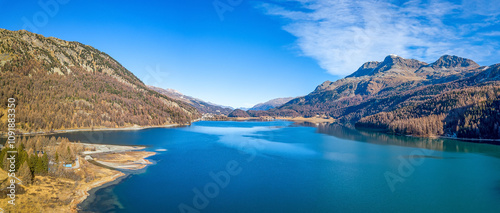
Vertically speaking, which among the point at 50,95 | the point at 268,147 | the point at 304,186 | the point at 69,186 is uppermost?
the point at 50,95

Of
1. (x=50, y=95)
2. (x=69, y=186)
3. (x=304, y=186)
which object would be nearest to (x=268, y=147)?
(x=304, y=186)

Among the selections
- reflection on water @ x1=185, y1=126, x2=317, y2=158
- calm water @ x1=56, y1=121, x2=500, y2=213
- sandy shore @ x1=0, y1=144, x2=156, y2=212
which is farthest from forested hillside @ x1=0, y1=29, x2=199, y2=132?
calm water @ x1=56, y1=121, x2=500, y2=213

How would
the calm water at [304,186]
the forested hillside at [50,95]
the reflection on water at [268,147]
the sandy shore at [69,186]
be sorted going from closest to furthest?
the sandy shore at [69,186]
the calm water at [304,186]
the reflection on water at [268,147]
the forested hillside at [50,95]

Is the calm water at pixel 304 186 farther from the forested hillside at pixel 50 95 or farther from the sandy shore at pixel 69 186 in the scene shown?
the forested hillside at pixel 50 95

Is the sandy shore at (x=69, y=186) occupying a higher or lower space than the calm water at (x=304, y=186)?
higher

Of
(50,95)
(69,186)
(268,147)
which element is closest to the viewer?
(69,186)

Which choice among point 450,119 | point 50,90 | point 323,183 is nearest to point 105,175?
point 323,183

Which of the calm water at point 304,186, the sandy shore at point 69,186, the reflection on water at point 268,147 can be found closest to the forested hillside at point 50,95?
the sandy shore at point 69,186

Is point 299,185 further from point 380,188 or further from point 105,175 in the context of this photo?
point 105,175

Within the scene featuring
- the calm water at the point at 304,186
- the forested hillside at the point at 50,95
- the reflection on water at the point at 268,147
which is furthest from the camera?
the forested hillside at the point at 50,95

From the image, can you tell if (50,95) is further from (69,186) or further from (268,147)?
(69,186)

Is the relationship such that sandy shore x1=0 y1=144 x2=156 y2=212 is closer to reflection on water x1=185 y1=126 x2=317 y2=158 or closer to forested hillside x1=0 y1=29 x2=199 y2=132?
reflection on water x1=185 y1=126 x2=317 y2=158

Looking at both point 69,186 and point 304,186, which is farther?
point 304,186
